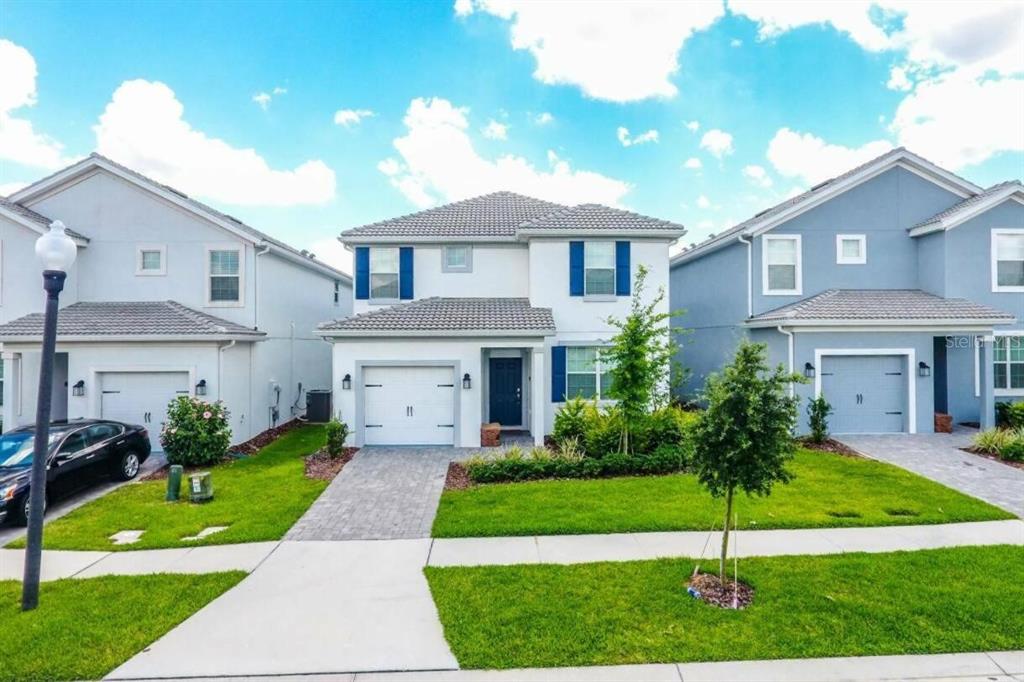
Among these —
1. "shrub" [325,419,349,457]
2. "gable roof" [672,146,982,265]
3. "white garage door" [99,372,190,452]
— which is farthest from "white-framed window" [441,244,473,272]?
"gable roof" [672,146,982,265]

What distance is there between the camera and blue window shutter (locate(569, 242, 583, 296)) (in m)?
15.0

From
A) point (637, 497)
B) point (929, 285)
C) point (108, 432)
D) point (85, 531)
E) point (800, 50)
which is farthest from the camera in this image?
point (800, 50)

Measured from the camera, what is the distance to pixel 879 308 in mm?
14281

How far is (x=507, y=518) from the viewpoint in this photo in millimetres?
8141

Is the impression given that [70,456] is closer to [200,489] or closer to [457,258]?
[200,489]

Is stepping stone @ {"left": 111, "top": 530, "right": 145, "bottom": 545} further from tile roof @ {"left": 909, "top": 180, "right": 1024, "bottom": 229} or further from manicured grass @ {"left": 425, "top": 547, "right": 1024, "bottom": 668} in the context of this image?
tile roof @ {"left": 909, "top": 180, "right": 1024, "bottom": 229}

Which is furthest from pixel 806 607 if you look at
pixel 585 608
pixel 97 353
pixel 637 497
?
pixel 97 353

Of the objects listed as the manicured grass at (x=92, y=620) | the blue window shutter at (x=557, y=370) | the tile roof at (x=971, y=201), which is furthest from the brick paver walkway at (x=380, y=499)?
the tile roof at (x=971, y=201)

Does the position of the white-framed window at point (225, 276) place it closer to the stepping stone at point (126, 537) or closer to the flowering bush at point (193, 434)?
the flowering bush at point (193, 434)

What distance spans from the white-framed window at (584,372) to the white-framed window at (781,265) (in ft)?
18.9

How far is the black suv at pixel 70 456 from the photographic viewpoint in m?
8.31

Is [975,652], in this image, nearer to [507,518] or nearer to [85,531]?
[507,518]

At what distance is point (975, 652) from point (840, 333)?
11043mm

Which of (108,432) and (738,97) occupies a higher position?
(738,97)
